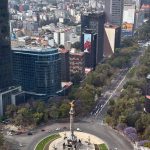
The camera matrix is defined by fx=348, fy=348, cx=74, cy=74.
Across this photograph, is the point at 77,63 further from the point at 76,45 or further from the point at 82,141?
the point at 82,141

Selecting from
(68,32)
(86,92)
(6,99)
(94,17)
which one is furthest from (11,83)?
(68,32)

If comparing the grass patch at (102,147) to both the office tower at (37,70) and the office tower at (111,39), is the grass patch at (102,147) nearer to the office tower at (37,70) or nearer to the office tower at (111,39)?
the office tower at (37,70)

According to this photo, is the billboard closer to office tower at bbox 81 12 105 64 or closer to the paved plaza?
office tower at bbox 81 12 105 64

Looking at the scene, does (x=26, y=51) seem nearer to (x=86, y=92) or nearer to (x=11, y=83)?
(x=11, y=83)

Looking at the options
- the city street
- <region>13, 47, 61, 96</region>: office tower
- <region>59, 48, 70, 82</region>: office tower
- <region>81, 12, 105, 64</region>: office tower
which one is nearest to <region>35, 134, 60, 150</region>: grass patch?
the city street

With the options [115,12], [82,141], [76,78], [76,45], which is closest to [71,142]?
[82,141]
